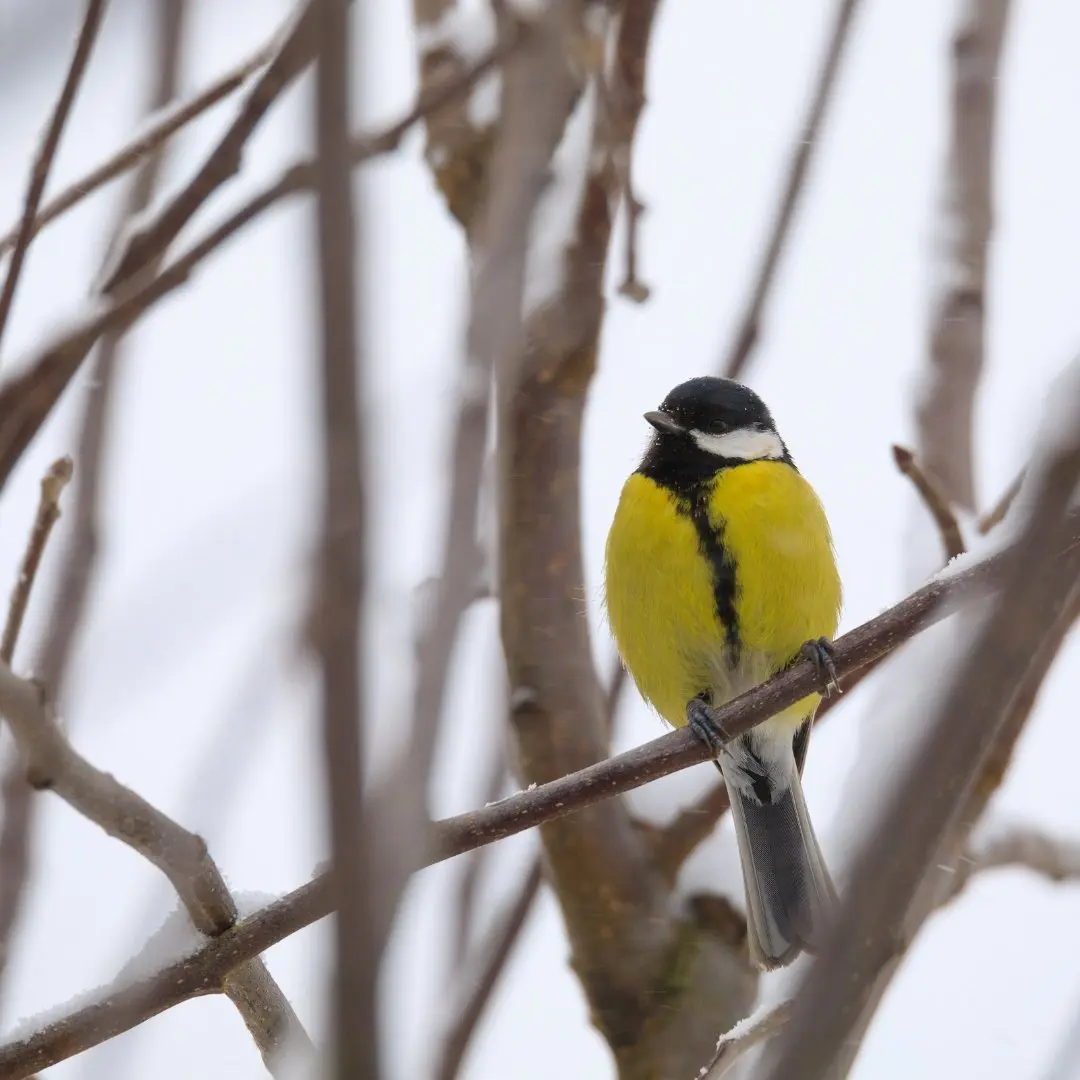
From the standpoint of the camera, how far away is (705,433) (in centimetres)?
358

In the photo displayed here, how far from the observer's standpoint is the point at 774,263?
2.54 m

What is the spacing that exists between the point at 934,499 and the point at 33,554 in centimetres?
160

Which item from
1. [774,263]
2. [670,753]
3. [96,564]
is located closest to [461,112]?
[774,263]

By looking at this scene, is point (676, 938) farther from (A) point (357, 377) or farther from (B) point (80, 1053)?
(A) point (357, 377)

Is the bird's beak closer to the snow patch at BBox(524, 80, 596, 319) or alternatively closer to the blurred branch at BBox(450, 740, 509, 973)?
the snow patch at BBox(524, 80, 596, 319)

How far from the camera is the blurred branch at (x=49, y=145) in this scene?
1626mm

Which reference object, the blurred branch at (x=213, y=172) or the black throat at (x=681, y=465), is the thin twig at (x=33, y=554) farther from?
the black throat at (x=681, y=465)

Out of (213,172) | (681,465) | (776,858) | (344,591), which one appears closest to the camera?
(344,591)

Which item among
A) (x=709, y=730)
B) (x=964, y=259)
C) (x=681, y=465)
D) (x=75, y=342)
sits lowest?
(x=709, y=730)

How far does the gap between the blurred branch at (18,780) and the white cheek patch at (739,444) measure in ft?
6.70

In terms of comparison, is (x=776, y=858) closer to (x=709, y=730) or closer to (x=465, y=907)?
(x=465, y=907)

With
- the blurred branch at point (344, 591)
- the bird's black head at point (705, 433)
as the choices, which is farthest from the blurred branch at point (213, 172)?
the bird's black head at point (705, 433)

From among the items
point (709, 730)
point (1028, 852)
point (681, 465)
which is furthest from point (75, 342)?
point (1028, 852)

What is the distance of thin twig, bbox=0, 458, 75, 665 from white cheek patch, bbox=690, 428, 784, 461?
2.07 metres
